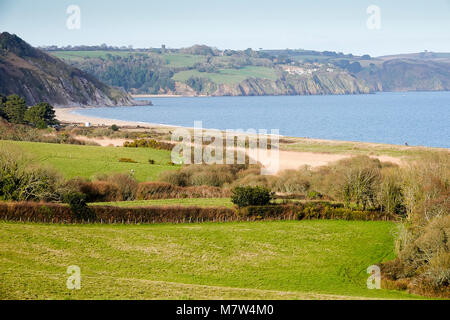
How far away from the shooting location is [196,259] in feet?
80.7

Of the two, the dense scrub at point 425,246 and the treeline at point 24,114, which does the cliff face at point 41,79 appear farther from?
the dense scrub at point 425,246

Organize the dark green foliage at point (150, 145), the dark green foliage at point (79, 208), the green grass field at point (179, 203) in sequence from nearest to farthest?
1. the dark green foliage at point (79, 208)
2. the green grass field at point (179, 203)
3. the dark green foliage at point (150, 145)

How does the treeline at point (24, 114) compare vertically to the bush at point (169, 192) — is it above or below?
above

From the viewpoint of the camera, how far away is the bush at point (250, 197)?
108 feet

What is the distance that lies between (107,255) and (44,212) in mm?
6982

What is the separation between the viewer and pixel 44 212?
29.2 meters

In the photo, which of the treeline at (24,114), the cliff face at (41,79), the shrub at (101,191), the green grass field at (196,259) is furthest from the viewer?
the cliff face at (41,79)

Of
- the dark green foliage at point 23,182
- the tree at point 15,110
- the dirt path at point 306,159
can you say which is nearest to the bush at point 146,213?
the dark green foliage at point 23,182

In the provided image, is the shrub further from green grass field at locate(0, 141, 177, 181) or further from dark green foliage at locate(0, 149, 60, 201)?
green grass field at locate(0, 141, 177, 181)

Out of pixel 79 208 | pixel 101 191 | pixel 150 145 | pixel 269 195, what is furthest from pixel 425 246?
pixel 150 145

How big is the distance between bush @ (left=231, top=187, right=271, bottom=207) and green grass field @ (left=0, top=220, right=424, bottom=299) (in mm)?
1940

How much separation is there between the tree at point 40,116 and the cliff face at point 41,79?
66861 millimetres
